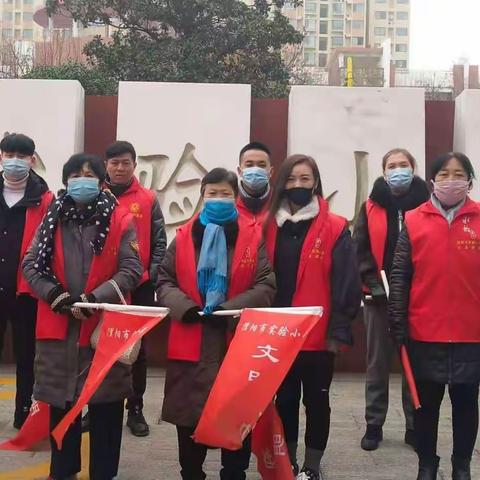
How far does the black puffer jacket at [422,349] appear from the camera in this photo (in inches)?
147

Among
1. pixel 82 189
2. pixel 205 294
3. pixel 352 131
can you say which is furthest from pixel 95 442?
pixel 352 131

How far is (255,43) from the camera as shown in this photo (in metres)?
19.1

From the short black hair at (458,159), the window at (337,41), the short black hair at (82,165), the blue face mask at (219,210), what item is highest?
the window at (337,41)

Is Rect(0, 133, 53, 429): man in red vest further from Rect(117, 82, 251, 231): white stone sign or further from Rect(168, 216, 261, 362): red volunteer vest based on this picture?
Rect(117, 82, 251, 231): white stone sign

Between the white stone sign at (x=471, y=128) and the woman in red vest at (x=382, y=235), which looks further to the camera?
the white stone sign at (x=471, y=128)

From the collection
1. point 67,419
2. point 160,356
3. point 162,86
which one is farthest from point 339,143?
point 67,419

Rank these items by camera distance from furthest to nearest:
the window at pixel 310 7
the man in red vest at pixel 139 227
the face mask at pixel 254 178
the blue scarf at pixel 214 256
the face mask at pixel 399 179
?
1. the window at pixel 310 7
2. the man in red vest at pixel 139 227
3. the face mask at pixel 399 179
4. the face mask at pixel 254 178
5. the blue scarf at pixel 214 256

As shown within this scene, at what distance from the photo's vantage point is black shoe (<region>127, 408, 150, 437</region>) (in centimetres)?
487

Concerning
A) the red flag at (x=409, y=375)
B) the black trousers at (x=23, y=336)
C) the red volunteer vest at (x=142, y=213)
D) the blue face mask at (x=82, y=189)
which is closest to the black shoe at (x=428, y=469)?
the red flag at (x=409, y=375)

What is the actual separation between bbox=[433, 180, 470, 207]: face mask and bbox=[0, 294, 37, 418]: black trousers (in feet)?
8.50

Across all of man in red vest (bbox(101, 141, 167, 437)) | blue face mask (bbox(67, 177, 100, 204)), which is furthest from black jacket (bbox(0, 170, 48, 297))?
blue face mask (bbox(67, 177, 100, 204))

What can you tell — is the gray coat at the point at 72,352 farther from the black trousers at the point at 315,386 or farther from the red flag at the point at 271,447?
the black trousers at the point at 315,386

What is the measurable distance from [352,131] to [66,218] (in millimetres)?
3740

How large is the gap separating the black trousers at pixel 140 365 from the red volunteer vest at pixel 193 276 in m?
1.33
